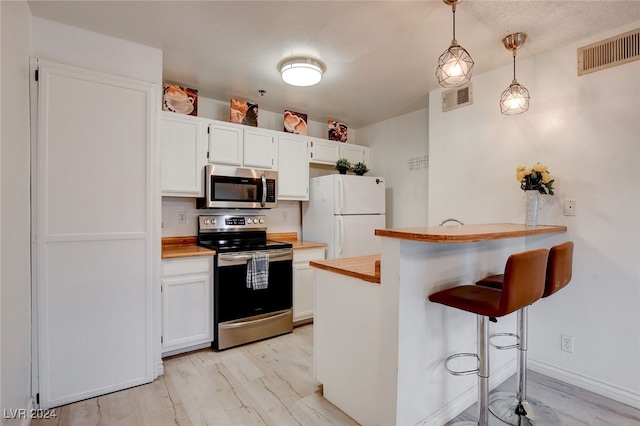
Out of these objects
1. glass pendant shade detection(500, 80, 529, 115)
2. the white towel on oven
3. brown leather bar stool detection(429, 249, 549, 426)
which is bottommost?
the white towel on oven

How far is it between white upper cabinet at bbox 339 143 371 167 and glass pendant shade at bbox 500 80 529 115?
2.16 m

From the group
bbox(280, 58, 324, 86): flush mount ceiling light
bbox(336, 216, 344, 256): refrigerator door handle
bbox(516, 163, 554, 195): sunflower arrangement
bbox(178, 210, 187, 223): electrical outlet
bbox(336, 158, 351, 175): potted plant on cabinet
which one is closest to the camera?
bbox(516, 163, 554, 195): sunflower arrangement

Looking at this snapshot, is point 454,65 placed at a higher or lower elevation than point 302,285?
higher

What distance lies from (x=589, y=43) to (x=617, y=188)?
41.6 inches

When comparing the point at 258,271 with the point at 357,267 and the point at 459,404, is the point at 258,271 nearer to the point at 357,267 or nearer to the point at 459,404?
the point at 357,267

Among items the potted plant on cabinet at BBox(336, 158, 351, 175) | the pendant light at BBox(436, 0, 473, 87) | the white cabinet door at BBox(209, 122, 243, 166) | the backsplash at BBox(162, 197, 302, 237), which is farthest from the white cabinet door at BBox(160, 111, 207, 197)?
the pendant light at BBox(436, 0, 473, 87)

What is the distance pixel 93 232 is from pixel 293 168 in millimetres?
2119

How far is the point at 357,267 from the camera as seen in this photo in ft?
6.35

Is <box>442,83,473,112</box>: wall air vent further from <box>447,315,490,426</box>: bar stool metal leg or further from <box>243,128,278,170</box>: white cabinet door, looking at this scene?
<box>447,315,490,426</box>: bar stool metal leg

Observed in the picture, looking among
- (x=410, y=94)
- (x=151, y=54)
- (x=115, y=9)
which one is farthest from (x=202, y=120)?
(x=410, y=94)

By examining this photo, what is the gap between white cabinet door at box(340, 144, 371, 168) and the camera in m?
4.23

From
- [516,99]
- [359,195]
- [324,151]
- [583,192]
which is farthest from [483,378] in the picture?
[324,151]

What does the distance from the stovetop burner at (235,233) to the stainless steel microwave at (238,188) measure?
23 cm

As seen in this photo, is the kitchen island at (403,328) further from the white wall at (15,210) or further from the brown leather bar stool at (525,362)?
the white wall at (15,210)
